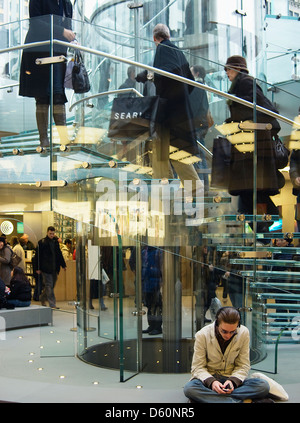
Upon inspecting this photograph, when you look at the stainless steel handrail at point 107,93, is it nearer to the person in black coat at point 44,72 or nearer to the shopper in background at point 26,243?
the person in black coat at point 44,72

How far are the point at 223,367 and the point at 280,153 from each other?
2.26 metres

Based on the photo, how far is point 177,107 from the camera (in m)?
6.16

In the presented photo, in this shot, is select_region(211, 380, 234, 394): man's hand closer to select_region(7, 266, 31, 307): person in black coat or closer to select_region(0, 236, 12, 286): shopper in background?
select_region(7, 266, 31, 307): person in black coat

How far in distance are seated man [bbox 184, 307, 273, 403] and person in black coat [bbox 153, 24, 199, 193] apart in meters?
1.73

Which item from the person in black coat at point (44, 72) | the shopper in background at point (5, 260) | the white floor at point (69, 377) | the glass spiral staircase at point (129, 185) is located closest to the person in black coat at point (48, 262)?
the shopper in background at point (5, 260)

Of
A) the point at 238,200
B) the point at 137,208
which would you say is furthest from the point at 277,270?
the point at 137,208

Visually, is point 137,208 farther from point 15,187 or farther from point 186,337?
point 186,337

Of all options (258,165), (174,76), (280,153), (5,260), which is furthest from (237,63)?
(5,260)

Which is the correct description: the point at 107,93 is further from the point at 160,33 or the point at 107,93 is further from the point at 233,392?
the point at 233,392

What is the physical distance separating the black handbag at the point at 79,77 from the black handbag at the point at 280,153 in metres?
1.93

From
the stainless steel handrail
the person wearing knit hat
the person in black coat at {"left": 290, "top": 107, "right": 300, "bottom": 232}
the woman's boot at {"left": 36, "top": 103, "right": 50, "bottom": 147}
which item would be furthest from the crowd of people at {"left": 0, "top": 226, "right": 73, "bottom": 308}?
the person wearing knit hat

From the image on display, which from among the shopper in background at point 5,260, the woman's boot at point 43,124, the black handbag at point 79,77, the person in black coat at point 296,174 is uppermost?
the black handbag at point 79,77

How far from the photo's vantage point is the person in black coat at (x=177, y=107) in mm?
6160

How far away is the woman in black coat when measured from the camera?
618 centimetres
